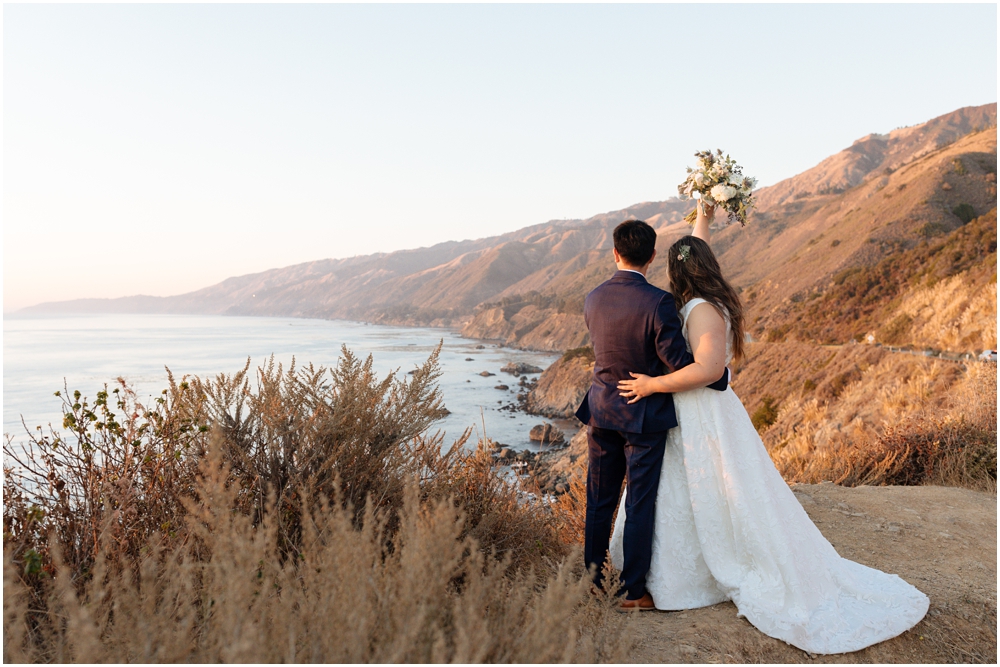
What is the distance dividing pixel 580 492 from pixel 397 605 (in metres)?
3.42

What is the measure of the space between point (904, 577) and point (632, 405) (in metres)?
2.33

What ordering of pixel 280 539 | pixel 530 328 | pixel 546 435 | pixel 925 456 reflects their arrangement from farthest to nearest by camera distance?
pixel 530 328, pixel 546 435, pixel 925 456, pixel 280 539

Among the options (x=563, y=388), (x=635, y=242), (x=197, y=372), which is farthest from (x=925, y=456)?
(x=563, y=388)

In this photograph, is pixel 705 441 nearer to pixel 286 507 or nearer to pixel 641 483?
pixel 641 483

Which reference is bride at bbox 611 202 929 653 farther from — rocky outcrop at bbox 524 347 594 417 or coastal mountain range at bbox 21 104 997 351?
rocky outcrop at bbox 524 347 594 417

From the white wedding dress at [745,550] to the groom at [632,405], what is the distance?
0.33 feet

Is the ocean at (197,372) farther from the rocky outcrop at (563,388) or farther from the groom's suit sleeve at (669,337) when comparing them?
the groom's suit sleeve at (669,337)

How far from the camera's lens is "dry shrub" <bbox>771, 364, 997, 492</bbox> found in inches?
244

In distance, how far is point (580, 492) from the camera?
490 cm

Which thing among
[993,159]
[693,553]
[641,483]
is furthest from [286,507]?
[993,159]

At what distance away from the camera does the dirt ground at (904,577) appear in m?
2.72

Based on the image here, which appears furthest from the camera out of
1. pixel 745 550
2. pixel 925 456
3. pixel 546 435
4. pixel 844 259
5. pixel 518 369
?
pixel 518 369

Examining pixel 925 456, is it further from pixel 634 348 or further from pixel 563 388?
pixel 563 388

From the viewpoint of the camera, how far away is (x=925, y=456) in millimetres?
6492
